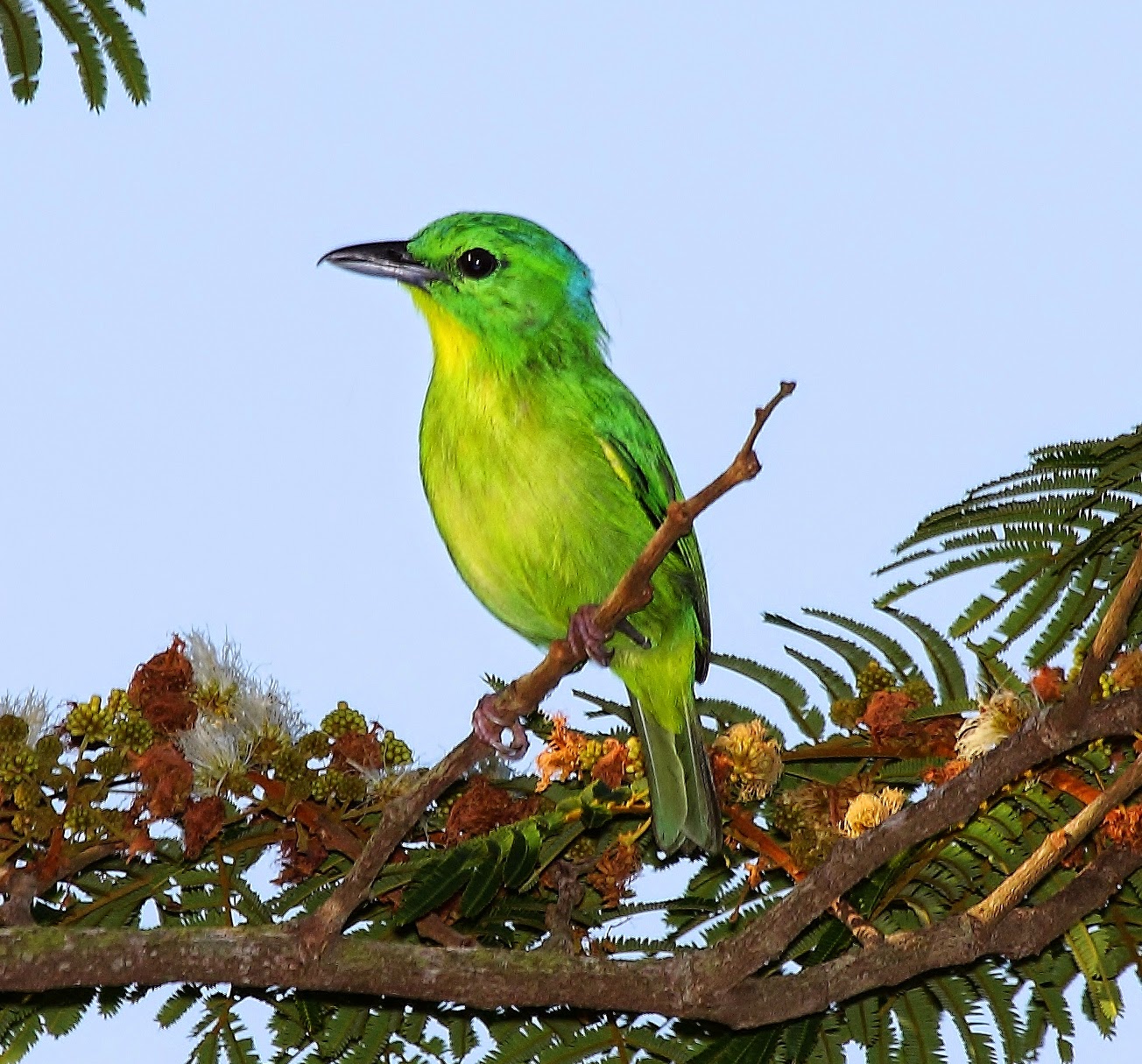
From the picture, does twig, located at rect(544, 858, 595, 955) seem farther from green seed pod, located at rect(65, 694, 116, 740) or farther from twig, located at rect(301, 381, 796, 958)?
green seed pod, located at rect(65, 694, 116, 740)

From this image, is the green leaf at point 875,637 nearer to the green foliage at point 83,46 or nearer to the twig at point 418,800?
the twig at point 418,800

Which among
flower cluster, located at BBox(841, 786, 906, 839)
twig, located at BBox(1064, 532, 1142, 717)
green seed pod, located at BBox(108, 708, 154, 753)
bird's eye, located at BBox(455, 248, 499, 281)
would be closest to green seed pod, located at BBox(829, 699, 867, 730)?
flower cluster, located at BBox(841, 786, 906, 839)

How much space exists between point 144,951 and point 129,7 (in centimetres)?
248

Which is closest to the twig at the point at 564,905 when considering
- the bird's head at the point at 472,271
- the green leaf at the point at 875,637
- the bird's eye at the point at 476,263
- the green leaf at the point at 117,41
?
the green leaf at the point at 875,637

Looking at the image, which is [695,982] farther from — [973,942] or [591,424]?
[591,424]

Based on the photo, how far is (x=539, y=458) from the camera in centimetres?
431

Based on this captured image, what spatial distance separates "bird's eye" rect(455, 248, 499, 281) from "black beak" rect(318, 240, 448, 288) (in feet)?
A: 0.22

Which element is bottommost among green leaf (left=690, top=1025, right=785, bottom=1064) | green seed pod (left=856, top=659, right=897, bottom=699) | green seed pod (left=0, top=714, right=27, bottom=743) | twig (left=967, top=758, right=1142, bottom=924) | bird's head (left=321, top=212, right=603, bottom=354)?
green leaf (left=690, top=1025, right=785, bottom=1064)

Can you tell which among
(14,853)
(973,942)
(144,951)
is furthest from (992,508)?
(14,853)

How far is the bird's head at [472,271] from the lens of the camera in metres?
4.62

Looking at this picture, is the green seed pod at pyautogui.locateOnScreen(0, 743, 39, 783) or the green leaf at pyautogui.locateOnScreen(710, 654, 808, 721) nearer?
the green seed pod at pyautogui.locateOnScreen(0, 743, 39, 783)

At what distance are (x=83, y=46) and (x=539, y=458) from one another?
1.65 meters

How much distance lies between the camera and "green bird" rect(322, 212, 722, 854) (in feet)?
14.1

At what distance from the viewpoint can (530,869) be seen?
3.28 m
